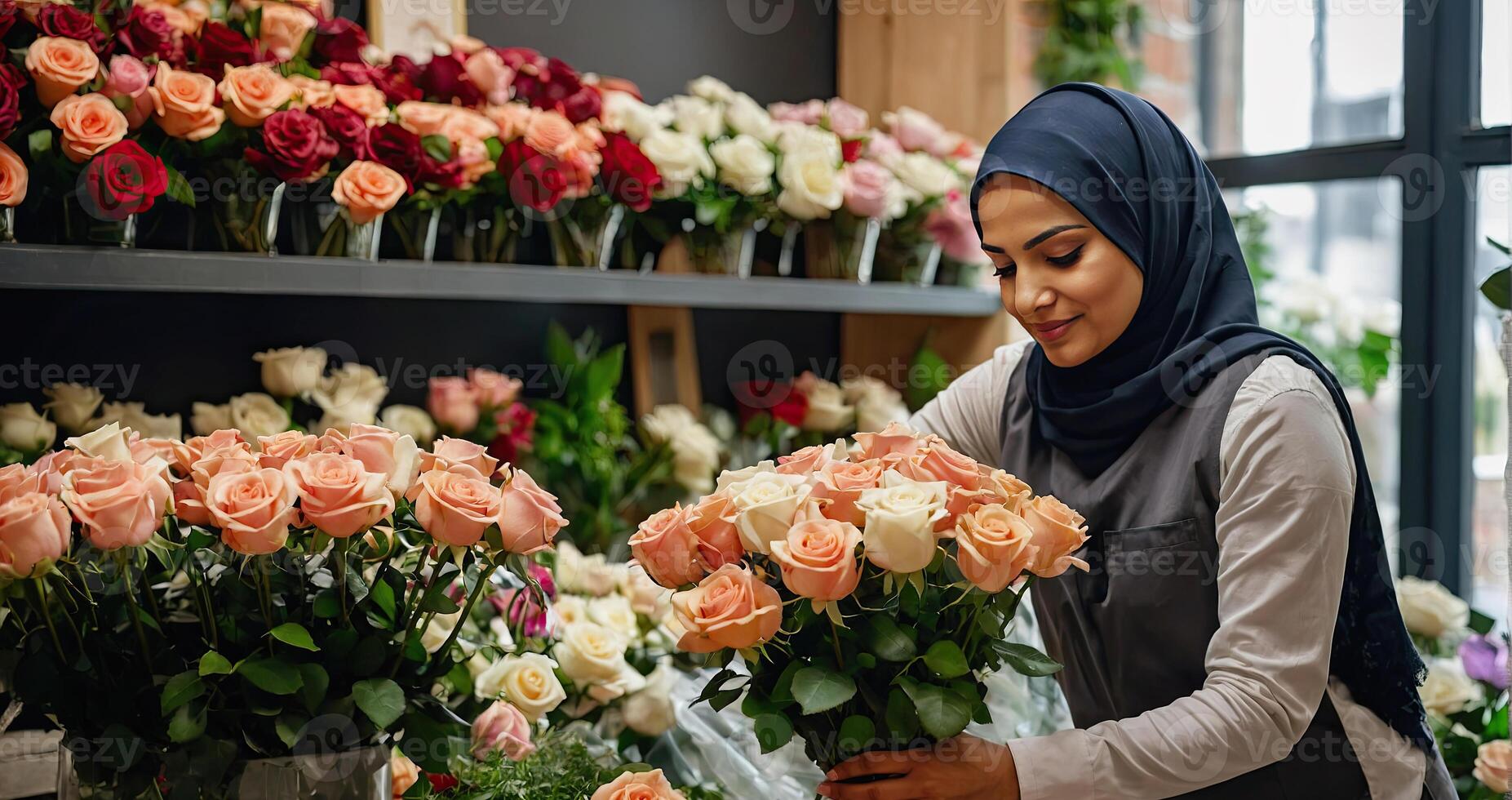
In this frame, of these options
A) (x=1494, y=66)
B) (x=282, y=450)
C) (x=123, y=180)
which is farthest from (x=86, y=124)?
(x=1494, y=66)

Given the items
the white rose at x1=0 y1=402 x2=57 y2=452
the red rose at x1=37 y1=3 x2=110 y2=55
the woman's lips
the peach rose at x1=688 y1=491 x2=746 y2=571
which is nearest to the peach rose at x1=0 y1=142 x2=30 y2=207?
the red rose at x1=37 y1=3 x2=110 y2=55

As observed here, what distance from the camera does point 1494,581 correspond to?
99.9 inches

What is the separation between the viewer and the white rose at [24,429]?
5.07 ft

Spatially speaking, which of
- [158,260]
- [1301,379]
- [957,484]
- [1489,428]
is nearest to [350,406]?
[158,260]

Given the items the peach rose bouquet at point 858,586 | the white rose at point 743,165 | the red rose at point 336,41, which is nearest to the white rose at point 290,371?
the red rose at point 336,41

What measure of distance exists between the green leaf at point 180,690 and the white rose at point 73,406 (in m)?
0.75

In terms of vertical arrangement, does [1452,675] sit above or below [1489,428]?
below

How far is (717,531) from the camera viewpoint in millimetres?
1043

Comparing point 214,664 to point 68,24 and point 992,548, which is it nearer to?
point 992,548

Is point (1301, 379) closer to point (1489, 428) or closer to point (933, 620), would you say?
point (933, 620)

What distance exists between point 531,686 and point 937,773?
52 centimetres

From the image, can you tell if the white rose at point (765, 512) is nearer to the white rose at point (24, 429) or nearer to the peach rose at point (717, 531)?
the peach rose at point (717, 531)

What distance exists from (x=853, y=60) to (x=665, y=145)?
3.04ft

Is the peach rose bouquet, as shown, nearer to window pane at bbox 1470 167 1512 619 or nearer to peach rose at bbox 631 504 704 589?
peach rose at bbox 631 504 704 589
